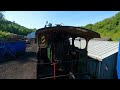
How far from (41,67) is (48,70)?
739 mm

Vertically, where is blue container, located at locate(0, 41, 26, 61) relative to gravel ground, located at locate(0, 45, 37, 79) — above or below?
above

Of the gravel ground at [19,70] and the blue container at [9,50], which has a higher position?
the blue container at [9,50]

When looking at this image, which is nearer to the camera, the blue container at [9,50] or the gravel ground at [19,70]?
the gravel ground at [19,70]

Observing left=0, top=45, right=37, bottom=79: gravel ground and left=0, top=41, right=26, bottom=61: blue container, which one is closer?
left=0, top=45, right=37, bottom=79: gravel ground

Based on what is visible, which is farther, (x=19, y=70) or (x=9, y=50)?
(x=9, y=50)

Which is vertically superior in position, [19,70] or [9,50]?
[9,50]
